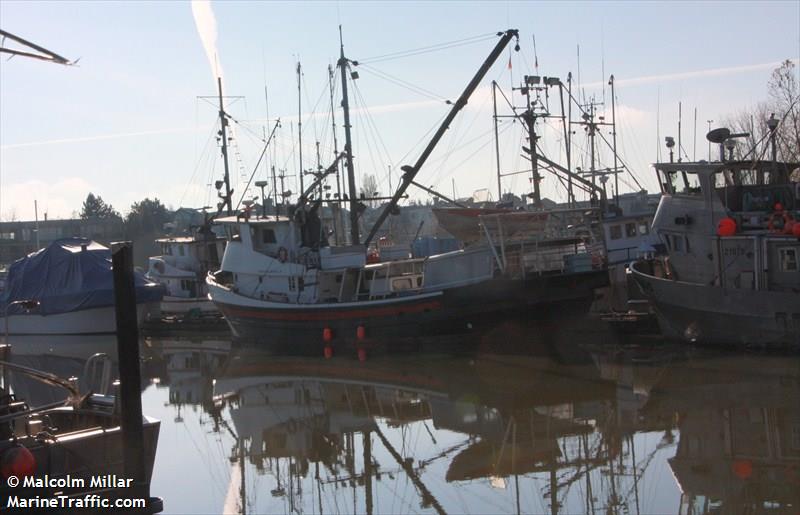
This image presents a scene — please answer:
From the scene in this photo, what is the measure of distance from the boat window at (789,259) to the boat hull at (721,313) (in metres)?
0.88

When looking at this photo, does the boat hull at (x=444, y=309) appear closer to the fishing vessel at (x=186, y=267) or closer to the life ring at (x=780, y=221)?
the life ring at (x=780, y=221)

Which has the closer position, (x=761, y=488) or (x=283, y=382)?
(x=761, y=488)

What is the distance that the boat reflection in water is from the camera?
12148mm

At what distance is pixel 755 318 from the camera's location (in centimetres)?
2098

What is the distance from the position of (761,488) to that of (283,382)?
42.0 feet

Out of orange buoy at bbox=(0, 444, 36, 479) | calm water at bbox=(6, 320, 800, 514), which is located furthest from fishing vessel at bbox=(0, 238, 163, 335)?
orange buoy at bbox=(0, 444, 36, 479)

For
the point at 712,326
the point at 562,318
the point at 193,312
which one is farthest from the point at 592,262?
the point at 193,312

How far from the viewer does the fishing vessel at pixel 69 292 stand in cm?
3388

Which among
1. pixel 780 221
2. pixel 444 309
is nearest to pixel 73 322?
pixel 444 309

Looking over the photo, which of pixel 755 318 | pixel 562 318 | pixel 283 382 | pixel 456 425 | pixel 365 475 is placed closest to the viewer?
pixel 365 475

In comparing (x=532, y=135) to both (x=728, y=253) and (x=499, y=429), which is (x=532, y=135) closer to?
(x=728, y=253)

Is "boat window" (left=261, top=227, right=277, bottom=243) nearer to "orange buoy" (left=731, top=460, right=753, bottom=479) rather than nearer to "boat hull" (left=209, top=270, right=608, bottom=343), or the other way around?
"boat hull" (left=209, top=270, right=608, bottom=343)

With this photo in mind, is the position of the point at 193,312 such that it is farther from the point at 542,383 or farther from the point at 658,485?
the point at 658,485

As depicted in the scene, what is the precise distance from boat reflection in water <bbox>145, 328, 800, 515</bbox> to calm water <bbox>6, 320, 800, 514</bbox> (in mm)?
39
